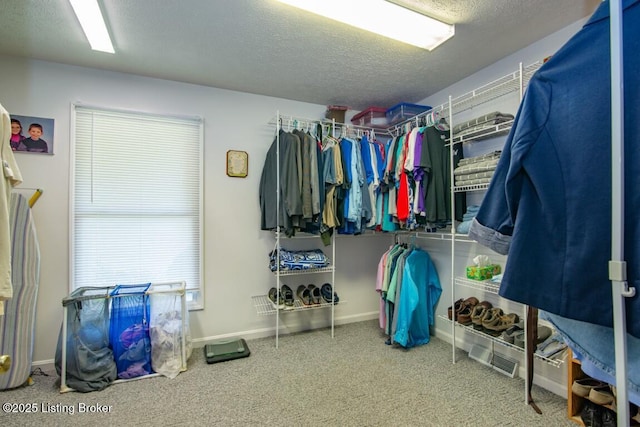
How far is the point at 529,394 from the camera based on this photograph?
189 centimetres

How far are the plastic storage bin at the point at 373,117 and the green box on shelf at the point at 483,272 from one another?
1.80 meters

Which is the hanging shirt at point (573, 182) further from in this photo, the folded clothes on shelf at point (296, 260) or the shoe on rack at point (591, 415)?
the folded clothes on shelf at point (296, 260)

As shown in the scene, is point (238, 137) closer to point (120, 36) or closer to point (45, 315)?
point (120, 36)

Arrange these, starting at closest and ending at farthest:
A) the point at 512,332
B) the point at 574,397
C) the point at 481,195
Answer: the point at 574,397 → the point at 512,332 → the point at 481,195

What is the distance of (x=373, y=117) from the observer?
3.25 m

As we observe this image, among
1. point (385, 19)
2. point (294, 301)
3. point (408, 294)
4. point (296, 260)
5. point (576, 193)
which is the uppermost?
point (385, 19)

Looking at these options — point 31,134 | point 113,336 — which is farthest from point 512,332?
point 31,134

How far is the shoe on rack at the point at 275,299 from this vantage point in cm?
277

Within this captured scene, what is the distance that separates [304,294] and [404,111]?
7.06 feet

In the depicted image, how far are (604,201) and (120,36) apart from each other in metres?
2.78

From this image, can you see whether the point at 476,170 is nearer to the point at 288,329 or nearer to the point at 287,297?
the point at 287,297

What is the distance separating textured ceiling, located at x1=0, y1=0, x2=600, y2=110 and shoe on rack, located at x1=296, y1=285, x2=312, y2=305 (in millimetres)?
2055

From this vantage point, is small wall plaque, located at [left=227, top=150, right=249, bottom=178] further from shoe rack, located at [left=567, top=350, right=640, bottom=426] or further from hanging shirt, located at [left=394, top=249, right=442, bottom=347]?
shoe rack, located at [left=567, top=350, right=640, bottom=426]

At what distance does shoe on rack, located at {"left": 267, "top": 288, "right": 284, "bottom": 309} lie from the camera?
2.77 metres
